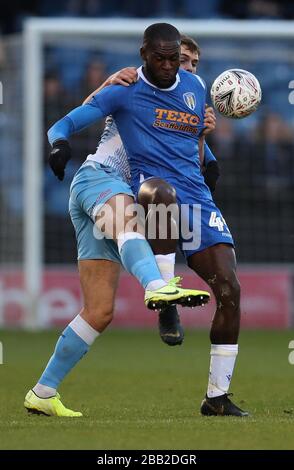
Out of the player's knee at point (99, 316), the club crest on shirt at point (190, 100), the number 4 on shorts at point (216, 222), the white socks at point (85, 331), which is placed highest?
the club crest on shirt at point (190, 100)

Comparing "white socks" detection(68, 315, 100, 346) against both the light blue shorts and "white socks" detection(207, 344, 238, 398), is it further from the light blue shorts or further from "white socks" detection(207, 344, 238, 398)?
"white socks" detection(207, 344, 238, 398)

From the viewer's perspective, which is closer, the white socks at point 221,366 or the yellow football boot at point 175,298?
the yellow football boot at point 175,298

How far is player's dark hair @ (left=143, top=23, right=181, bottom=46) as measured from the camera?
6758mm

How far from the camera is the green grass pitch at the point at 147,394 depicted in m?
5.77

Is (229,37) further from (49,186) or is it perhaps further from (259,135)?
(49,186)

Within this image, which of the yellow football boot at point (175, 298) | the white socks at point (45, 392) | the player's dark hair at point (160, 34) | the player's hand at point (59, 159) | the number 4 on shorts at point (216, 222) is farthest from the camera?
the white socks at point (45, 392)

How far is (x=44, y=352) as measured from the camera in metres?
12.7

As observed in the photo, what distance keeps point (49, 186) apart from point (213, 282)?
10.9m

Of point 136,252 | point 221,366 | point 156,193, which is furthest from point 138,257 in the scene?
point 221,366

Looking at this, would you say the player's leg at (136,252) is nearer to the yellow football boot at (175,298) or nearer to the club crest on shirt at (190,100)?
the yellow football boot at (175,298)

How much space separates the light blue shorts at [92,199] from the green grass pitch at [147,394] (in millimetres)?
1012

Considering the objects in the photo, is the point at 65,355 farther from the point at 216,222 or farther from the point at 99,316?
the point at 216,222

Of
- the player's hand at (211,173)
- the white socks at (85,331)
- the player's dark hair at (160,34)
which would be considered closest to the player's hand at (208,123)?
the player's hand at (211,173)
